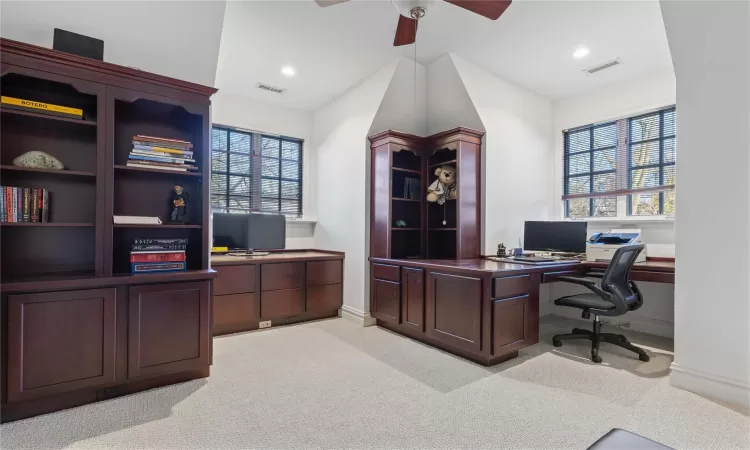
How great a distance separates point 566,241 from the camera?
3.84m

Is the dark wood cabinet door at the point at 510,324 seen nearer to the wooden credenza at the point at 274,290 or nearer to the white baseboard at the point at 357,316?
the white baseboard at the point at 357,316

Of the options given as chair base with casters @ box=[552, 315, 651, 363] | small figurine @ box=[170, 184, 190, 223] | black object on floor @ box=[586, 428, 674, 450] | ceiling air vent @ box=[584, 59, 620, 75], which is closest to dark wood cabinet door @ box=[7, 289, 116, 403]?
small figurine @ box=[170, 184, 190, 223]

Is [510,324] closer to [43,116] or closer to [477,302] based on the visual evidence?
[477,302]

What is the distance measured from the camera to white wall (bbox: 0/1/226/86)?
2.23m

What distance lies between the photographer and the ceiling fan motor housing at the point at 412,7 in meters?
2.17

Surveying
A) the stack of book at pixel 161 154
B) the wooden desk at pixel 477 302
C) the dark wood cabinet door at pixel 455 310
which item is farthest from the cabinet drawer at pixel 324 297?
the stack of book at pixel 161 154

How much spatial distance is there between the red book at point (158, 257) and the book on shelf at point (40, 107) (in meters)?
0.99

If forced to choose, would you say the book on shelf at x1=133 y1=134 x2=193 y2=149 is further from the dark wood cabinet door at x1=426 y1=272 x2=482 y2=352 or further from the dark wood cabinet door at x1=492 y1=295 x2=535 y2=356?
the dark wood cabinet door at x1=492 y1=295 x2=535 y2=356

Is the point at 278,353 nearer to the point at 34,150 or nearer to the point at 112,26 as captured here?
the point at 34,150

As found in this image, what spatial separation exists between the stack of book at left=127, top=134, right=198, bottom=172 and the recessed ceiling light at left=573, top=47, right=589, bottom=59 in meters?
3.77

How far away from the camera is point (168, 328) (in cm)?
238

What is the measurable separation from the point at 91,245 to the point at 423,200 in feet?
10.9

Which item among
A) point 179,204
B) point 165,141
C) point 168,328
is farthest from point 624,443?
point 165,141

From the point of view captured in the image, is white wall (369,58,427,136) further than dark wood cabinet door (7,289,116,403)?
Yes
